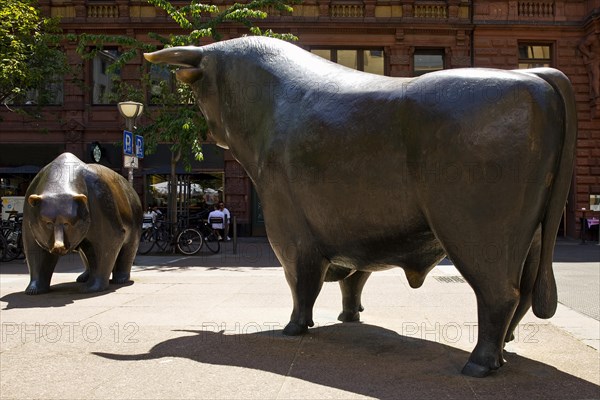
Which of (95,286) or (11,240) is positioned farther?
(11,240)

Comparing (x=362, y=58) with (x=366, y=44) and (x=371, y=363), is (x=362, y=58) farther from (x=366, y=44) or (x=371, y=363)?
(x=371, y=363)

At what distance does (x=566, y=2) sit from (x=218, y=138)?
21847 mm

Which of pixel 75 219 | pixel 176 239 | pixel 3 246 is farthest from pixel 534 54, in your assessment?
pixel 75 219

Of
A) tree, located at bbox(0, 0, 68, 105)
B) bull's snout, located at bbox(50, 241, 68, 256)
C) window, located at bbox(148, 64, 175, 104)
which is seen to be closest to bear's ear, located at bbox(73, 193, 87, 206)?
bull's snout, located at bbox(50, 241, 68, 256)

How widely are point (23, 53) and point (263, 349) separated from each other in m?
14.7

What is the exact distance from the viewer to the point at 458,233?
332 centimetres

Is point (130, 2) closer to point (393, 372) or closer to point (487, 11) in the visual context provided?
point (487, 11)

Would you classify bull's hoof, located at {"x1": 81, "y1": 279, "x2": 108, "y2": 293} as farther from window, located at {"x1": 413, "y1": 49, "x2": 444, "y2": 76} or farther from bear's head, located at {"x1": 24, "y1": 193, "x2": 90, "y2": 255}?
window, located at {"x1": 413, "y1": 49, "x2": 444, "y2": 76}

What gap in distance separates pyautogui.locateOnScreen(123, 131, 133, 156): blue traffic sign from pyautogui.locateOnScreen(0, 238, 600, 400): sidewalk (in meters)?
4.79

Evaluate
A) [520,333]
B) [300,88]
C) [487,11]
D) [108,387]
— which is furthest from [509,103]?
[487,11]

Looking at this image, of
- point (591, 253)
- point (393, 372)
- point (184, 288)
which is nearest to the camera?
point (393, 372)

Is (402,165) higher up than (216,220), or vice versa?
(402,165)

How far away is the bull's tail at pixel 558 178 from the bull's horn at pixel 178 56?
2.66 metres

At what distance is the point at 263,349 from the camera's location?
4055 mm
